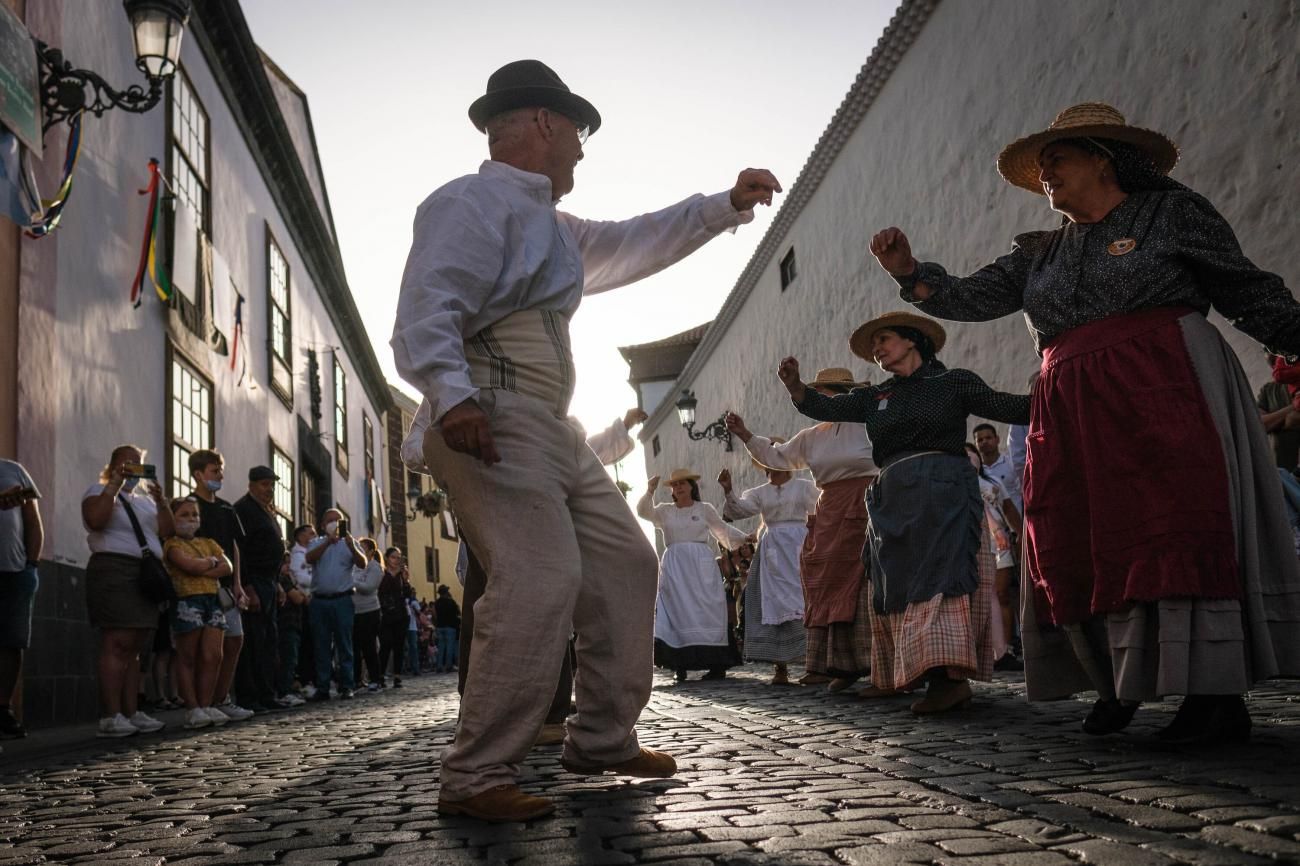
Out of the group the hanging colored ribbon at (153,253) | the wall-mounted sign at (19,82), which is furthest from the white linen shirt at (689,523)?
the wall-mounted sign at (19,82)

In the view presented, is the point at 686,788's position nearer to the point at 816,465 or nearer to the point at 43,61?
the point at 816,465

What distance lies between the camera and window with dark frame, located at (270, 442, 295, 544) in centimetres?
1752

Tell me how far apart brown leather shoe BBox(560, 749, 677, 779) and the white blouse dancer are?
6012 mm

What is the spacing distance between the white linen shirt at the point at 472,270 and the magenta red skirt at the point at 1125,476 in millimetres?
1463

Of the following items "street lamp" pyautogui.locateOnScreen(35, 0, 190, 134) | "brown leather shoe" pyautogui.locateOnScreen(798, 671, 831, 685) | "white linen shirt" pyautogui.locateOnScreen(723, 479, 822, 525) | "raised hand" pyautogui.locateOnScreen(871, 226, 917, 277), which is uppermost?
"street lamp" pyautogui.locateOnScreen(35, 0, 190, 134)

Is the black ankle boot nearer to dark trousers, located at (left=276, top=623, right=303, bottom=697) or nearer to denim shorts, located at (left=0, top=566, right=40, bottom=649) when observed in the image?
denim shorts, located at (left=0, top=566, right=40, bottom=649)

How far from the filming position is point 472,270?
3115 mm

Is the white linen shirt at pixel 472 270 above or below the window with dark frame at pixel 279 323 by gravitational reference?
below

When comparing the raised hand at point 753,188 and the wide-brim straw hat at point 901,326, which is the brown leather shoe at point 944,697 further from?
the raised hand at point 753,188

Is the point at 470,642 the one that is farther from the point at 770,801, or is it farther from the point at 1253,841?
the point at 1253,841

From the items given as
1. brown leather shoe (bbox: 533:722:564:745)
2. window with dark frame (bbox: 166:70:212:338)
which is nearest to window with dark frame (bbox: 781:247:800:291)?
window with dark frame (bbox: 166:70:212:338)

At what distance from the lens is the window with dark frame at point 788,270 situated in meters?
21.8

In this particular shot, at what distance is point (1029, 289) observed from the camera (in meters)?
4.02

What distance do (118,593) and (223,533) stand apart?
127cm
